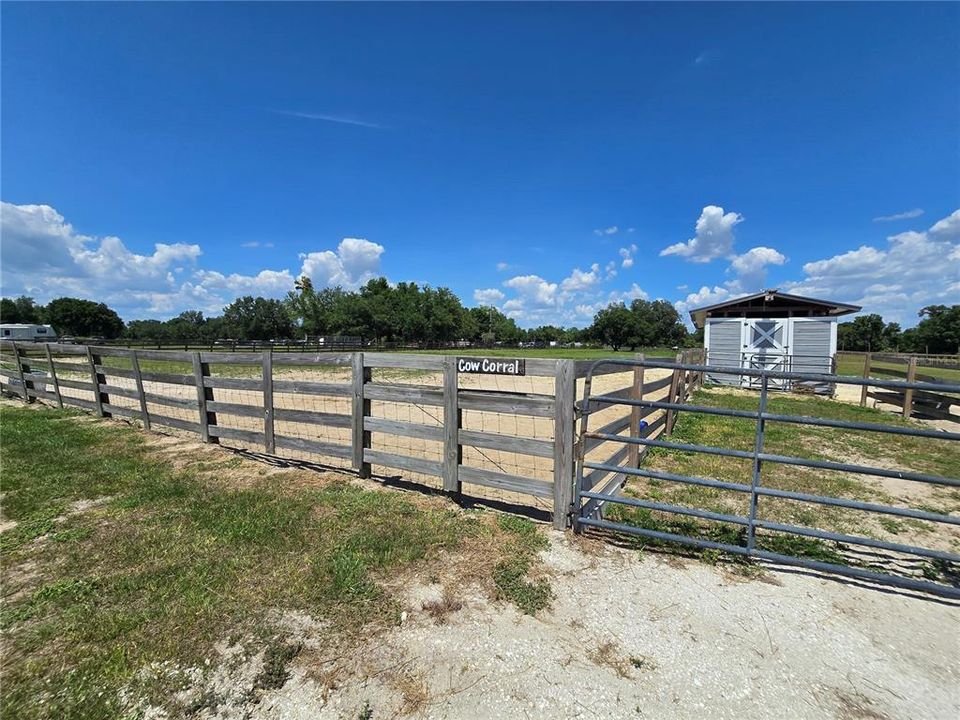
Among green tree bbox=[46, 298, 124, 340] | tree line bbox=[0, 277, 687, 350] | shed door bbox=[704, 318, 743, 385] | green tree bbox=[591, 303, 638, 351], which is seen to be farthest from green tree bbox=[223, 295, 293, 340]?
shed door bbox=[704, 318, 743, 385]

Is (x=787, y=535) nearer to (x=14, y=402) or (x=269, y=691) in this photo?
(x=269, y=691)

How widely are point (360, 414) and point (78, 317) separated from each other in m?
111

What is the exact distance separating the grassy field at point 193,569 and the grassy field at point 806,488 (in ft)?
6.27

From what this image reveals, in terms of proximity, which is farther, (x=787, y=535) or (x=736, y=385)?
(x=736, y=385)

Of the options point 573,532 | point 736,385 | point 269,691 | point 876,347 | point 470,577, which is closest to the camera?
point 269,691

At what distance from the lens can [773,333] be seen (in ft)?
59.7

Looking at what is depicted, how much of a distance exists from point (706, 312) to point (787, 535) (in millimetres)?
19033

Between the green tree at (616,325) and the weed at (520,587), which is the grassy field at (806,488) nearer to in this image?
the weed at (520,587)

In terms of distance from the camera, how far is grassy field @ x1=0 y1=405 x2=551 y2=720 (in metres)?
2.34

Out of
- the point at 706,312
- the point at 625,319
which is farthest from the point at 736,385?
the point at 625,319

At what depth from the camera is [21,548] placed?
141 inches

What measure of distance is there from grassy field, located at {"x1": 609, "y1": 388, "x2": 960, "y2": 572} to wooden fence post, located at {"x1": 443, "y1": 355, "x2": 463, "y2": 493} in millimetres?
1680

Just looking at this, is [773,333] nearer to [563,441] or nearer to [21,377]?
[563,441]

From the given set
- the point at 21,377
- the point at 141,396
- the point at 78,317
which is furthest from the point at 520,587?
the point at 78,317
